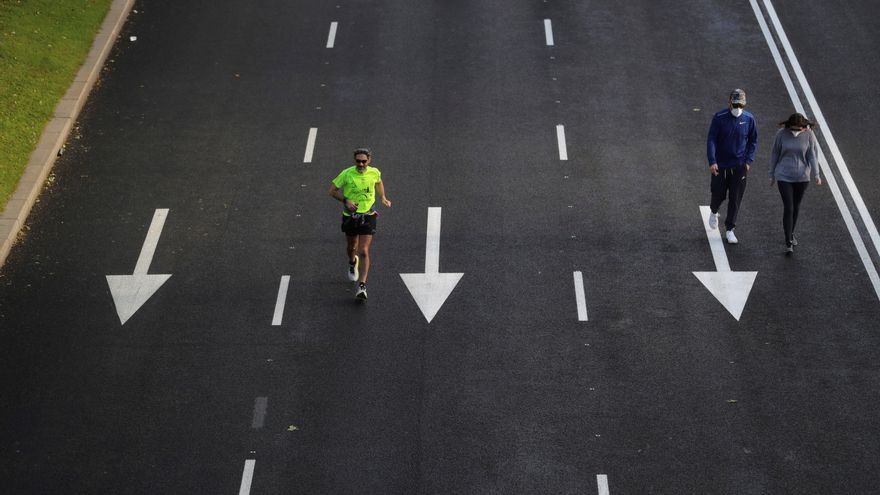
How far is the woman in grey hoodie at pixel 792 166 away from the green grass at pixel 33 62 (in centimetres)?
999

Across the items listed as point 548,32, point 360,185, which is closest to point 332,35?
point 548,32

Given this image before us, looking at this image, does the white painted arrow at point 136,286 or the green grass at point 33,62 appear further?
the green grass at point 33,62

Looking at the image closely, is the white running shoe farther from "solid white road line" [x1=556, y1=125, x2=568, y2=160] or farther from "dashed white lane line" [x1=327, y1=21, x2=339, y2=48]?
"dashed white lane line" [x1=327, y1=21, x2=339, y2=48]

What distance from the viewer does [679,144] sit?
Result: 757 inches

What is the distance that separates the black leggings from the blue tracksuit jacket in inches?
24.3

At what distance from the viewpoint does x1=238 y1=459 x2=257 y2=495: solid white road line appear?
12053mm

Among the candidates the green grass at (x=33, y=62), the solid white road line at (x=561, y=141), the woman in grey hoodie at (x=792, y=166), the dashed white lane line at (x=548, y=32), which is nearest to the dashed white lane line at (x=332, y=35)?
the dashed white lane line at (x=548, y=32)

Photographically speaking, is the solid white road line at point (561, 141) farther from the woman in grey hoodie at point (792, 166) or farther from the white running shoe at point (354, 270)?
the white running shoe at point (354, 270)

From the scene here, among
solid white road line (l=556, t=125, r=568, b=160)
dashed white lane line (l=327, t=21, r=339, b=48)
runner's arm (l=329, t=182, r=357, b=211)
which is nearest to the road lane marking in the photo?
runner's arm (l=329, t=182, r=357, b=211)

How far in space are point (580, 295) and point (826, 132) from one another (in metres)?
6.22

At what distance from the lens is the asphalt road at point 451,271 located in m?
12.6

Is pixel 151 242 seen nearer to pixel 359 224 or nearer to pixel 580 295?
pixel 359 224

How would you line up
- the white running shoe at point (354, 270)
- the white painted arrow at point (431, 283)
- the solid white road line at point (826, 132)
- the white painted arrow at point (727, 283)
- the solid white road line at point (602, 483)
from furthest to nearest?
1. the solid white road line at point (826, 132)
2. the white running shoe at point (354, 270)
3. the white painted arrow at point (431, 283)
4. the white painted arrow at point (727, 283)
5. the solid white road line at point (602, 483)

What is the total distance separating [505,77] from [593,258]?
6.23 m
